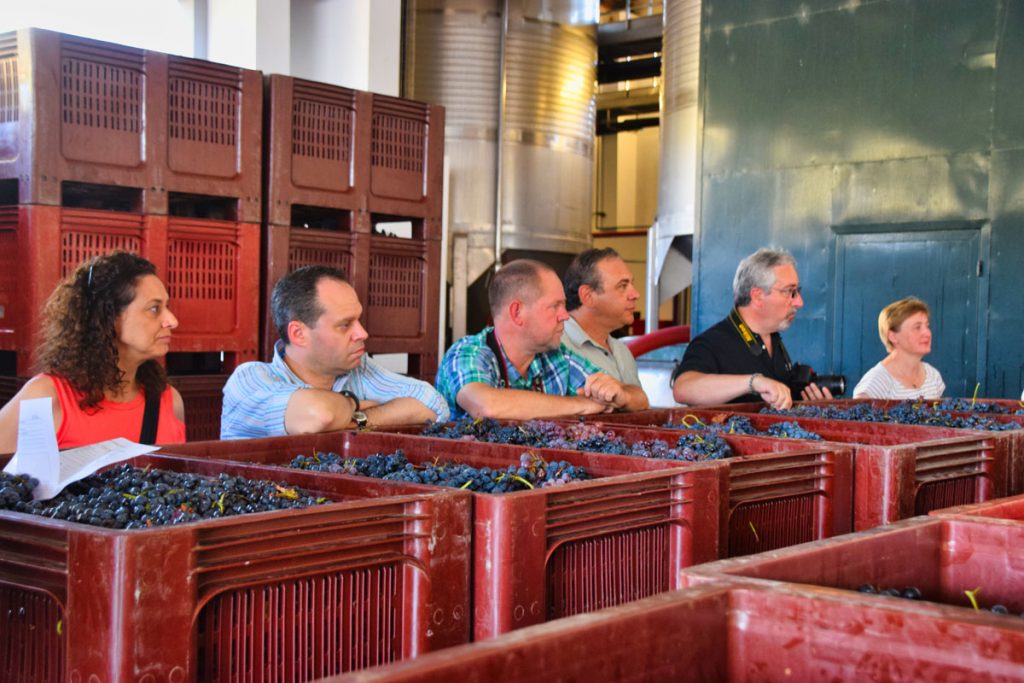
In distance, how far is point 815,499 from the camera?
2268 mm

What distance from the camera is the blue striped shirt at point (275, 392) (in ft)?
9.57

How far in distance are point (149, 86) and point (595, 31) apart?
548 cm

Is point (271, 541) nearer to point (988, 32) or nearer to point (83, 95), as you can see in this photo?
point (83, 95)

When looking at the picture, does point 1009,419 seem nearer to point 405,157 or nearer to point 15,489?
point 405,157

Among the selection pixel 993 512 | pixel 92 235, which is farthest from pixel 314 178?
pixel 993 512

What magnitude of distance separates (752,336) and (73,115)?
8.52 ft

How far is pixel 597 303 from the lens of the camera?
416 centimetres

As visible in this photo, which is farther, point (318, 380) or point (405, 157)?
point (405, 157)

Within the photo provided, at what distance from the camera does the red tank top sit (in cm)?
264

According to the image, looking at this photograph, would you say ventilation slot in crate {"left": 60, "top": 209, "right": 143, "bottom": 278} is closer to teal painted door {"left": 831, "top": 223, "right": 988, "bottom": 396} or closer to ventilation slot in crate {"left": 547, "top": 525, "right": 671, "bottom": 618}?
ventilation slot in crate {"left": 547, "top": 525, "right": 671, "bottom": 618}

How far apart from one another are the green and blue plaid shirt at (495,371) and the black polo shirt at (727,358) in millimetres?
446

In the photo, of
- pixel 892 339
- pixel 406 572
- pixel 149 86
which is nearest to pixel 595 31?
pixel 892 339

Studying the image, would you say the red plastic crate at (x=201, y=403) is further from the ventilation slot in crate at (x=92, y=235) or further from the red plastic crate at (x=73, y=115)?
the red plastic crate at (x=73, y=115)

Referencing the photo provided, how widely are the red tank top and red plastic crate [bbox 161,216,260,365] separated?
3.51 feet
